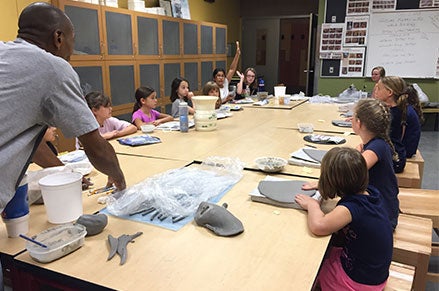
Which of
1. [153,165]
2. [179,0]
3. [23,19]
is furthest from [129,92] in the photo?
[23,19]

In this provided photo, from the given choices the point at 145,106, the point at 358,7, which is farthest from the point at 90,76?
the point at 358,7

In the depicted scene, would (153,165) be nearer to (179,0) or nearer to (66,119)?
(66,119)

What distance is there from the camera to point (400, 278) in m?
1.45

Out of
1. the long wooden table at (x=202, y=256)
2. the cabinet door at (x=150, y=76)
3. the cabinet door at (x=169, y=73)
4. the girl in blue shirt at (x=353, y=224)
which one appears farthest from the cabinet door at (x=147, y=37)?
the girl in blue shirt at (x=353, y=224)

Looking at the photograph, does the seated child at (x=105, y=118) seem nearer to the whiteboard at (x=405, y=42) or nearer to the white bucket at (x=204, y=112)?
the white bucket at (x=204, y=112)

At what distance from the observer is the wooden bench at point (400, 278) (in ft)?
4.58

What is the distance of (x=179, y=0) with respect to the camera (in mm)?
5508

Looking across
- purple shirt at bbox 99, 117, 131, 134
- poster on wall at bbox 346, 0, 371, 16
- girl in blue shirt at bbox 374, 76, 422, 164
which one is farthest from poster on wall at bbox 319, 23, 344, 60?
purple shirt at bbox 99, 117, 131, 134

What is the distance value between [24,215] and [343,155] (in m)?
1.14

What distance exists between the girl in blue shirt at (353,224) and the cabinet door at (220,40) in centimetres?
531

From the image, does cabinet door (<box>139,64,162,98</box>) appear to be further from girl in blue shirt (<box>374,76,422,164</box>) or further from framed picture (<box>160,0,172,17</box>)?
girl in blue shirt (<box>374,76,422,164</box>)

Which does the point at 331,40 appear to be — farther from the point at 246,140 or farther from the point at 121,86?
the point at 246,140

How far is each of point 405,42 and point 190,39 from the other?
11.9 ft

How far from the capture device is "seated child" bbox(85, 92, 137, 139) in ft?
8.55
